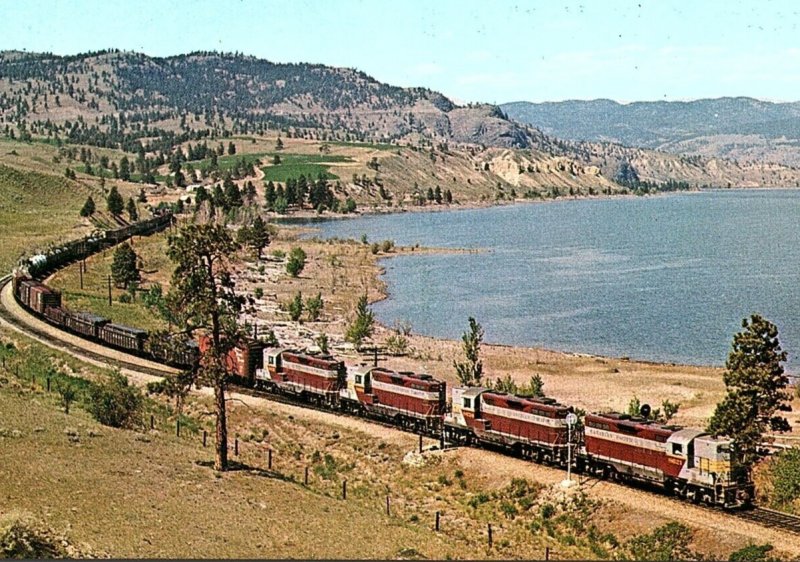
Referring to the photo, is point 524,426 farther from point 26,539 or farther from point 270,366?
point 26,539

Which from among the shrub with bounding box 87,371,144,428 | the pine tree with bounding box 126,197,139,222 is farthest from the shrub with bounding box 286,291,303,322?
the pine tree with bounding box 126,197,139,222

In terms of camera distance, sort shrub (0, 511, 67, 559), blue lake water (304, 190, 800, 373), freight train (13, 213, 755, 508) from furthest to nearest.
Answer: blue lake water (304, 190, 800, 373) < freight train (13, 213, 755, 508) < shrub (0, 511, 67, 559)

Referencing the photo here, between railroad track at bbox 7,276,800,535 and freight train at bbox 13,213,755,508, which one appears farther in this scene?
freight train at bbox 13,213,755,508

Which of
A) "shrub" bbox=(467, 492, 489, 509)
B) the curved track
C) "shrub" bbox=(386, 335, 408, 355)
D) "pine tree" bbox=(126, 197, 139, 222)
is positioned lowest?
"shrub" bbox=(386, 335, 408, 355)

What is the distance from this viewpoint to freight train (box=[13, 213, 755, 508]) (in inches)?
1570

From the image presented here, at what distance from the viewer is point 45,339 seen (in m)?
74.3

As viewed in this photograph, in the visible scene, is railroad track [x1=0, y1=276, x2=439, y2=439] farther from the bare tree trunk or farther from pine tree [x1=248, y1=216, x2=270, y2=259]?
pine tree [x1=248, y1=216, x2=270, y2=259]

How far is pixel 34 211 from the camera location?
16400 centimetres

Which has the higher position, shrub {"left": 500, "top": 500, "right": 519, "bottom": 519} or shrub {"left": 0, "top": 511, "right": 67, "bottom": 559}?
shrub {"left": 0, "top": 511, "right": 67, "bottom": 559}

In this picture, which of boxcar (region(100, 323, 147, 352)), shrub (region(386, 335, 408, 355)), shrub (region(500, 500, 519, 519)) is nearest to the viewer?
shrub (region(500, 500, 519, 519))

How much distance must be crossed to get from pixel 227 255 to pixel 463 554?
1709 centimetres

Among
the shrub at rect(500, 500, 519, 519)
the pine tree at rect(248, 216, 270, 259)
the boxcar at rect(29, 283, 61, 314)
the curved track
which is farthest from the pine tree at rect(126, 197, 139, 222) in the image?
the curved track

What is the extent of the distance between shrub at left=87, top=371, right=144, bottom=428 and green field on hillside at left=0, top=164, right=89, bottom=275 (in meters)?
71.3

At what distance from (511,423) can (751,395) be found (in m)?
11.8
